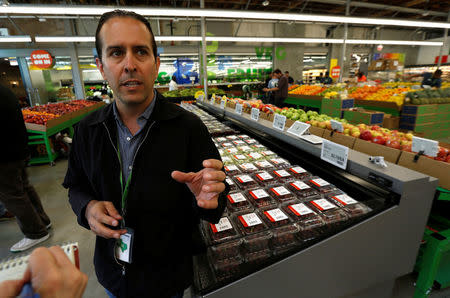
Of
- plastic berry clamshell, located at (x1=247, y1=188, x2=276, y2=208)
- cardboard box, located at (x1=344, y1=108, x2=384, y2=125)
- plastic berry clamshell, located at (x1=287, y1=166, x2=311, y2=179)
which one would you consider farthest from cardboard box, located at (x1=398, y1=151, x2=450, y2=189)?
cardboard box, located at (x1=344, y1=108, x2=384, y2=125)

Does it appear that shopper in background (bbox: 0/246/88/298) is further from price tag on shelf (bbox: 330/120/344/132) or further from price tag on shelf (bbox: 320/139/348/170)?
price tag on shelf (bbox: 330/120/344/132)

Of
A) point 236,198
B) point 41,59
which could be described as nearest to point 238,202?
point 236,198

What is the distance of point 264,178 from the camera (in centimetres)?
156

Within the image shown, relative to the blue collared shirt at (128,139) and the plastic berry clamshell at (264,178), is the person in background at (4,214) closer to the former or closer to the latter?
the blue collared shirt at (128,139)

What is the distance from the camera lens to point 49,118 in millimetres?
4789

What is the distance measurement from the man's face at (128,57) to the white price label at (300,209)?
944 millimetres

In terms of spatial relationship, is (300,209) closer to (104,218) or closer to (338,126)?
(104,218)

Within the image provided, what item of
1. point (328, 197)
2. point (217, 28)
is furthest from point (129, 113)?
point (217, 28)

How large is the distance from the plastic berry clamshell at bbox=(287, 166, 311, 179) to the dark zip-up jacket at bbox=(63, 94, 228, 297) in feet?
2.69

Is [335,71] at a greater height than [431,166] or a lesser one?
greater

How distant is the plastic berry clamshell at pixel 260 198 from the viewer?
1.29m

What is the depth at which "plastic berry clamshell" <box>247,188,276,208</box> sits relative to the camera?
129 centimetres

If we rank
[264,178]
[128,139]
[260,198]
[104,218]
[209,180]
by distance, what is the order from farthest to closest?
[264,178]
[260,198]
[128,139]
[104,218]
[209,180]

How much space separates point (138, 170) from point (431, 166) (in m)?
1.80
